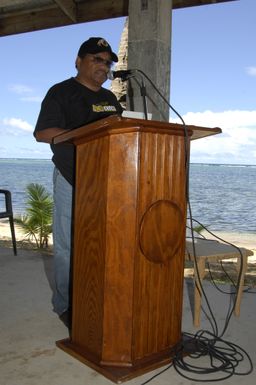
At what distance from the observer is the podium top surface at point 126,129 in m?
1.71

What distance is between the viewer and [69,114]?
2365 mm

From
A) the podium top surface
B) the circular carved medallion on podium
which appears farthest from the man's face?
the circular carved medallion on podium

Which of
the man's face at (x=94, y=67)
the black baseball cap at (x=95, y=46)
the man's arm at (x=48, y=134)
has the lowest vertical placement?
the man's arm at (x=48, y=134)

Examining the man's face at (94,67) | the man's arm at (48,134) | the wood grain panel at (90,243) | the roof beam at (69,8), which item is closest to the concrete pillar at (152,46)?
the roof beam at (69,8)

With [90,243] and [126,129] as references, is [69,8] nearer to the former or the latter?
[126,129]

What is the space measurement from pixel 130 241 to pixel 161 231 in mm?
168

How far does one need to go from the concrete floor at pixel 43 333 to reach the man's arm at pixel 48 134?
1.06 meters

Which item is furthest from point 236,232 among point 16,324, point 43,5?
point 16,324

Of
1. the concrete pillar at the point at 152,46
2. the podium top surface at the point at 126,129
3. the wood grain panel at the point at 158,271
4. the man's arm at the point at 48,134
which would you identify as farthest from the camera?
the concrete pillar at the point at 152,46

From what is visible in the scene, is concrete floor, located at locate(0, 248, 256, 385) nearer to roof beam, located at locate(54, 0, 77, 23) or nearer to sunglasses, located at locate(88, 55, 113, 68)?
sunglasses, located at locate(88, 55, 113, 68)

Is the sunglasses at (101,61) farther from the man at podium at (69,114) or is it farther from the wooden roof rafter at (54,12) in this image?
the wooden roof rafter at (54,12)

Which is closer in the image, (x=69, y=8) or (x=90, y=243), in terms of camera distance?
(x=90, y=243)

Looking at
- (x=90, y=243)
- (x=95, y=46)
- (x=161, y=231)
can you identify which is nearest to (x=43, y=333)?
(x=90, y=243)

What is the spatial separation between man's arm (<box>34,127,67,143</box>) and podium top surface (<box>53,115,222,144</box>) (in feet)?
0.29
